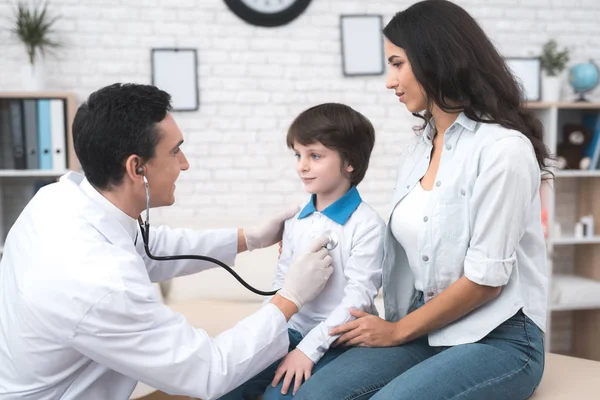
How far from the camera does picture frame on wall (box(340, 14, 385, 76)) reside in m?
3.23

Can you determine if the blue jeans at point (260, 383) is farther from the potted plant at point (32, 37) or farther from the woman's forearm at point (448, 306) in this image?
the potted plant at point (32, 37)

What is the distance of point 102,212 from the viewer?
4.29 feet

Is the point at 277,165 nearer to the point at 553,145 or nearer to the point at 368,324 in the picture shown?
the point at 553,145

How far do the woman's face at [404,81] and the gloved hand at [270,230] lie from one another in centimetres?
50

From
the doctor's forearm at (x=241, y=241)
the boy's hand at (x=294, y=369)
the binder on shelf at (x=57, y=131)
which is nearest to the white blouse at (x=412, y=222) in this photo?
the boy's hand at (x=294, y=369)

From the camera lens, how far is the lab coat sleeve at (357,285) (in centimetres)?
140

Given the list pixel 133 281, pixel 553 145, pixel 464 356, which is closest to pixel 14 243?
pixel 133 281

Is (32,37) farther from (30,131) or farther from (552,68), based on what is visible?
(552,68)

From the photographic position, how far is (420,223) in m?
1.35

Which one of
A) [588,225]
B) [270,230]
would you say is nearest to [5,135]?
[270,230]

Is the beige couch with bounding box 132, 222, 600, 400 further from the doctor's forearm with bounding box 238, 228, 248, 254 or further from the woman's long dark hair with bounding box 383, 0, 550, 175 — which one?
the woman's long dark hair with bounding box 383, 0, 550, 175

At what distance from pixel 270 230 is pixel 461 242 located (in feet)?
2.01

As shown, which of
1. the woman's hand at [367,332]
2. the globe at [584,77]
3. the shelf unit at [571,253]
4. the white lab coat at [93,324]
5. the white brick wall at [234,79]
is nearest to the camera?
the white lab coat at [93,324]

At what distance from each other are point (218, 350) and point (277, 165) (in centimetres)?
201
